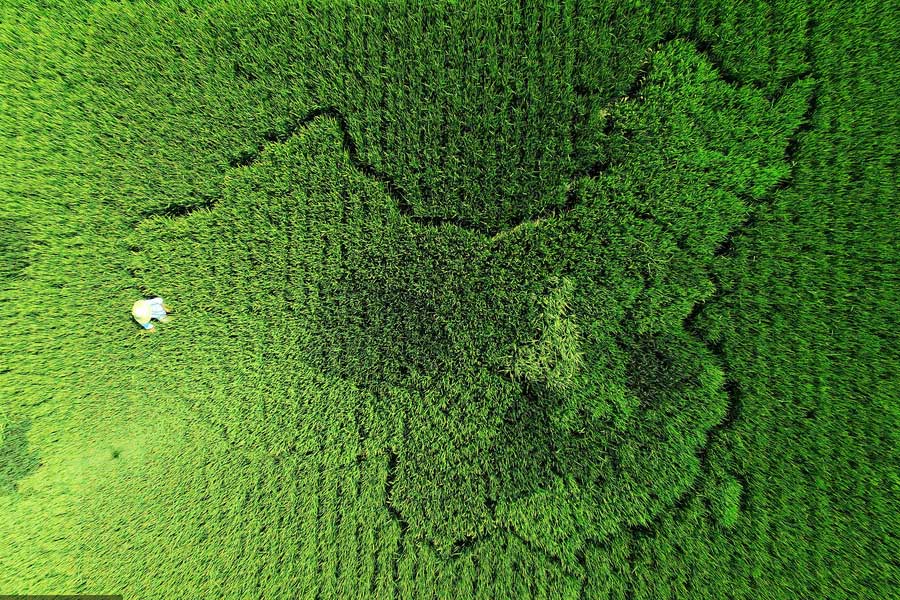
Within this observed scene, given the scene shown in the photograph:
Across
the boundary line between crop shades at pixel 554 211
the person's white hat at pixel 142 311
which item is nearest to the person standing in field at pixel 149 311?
the person's white hat at pixel 142 311

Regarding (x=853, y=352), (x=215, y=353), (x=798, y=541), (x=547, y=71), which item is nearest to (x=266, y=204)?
(x=215, y=353)

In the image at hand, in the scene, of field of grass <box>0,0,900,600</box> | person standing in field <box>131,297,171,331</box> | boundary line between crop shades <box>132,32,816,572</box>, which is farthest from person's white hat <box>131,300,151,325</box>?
boundary line between crop shades <box>132,32,816,572</box>

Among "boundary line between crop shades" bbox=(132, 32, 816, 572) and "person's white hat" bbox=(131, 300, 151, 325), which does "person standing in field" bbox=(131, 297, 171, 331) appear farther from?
"boundary line between crop shades" bbox=(132, 32, 816, 572)

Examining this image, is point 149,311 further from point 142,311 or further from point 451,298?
point 451,298

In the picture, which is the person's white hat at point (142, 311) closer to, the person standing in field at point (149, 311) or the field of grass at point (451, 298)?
the person standing in field at point (149, 311)

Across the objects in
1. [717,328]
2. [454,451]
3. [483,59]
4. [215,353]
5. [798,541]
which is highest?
[483,59]

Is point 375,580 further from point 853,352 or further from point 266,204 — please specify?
point 853,352
